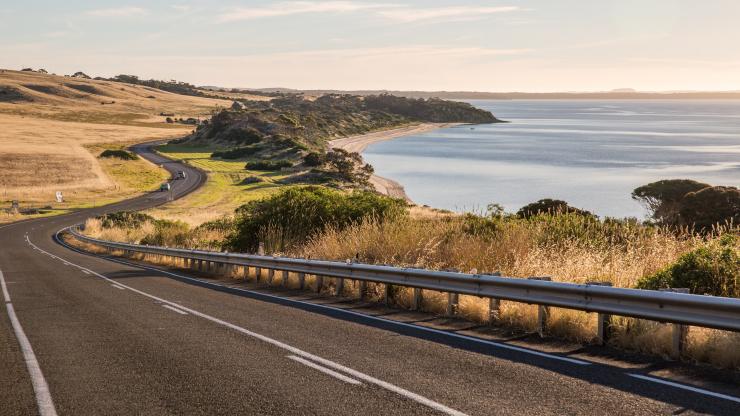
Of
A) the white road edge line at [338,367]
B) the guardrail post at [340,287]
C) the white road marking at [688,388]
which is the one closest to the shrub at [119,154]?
the guardrail post at [340,287]

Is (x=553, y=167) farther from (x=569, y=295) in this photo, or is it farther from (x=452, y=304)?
(x=569, y=295)

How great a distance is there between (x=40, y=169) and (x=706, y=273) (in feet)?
328

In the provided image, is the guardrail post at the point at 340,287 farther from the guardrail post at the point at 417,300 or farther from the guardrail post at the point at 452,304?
the guardrail post at the point at 452,304

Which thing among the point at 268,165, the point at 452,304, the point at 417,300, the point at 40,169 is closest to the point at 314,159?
the point at 268,165

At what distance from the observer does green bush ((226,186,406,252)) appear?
70.1ft

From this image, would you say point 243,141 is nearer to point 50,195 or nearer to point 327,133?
point 327,133

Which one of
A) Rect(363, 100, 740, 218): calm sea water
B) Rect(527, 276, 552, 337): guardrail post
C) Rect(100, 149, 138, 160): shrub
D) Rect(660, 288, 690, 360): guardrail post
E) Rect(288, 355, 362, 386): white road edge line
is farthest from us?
Rect(100, 149, 138, 160): shrub

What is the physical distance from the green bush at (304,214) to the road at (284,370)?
27.6 feet

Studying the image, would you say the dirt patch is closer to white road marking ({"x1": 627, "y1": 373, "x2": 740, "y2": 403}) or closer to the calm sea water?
the calm sea water

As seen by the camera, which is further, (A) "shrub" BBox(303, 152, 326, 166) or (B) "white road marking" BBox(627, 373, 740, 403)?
(A) "shrub" BBox(303, 152, 326, 166)

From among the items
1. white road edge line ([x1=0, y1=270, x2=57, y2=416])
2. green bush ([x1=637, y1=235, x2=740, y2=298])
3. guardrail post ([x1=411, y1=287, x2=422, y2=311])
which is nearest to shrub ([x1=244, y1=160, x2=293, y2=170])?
white road edge line ([x1=0, y1=270, x2=57, y2=416])

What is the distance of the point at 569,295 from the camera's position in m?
8.94

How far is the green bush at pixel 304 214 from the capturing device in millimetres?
21375

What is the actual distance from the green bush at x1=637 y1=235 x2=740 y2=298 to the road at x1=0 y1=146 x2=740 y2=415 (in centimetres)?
260
